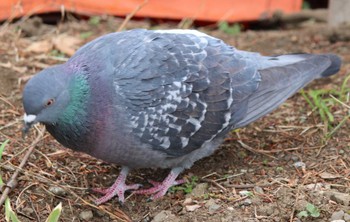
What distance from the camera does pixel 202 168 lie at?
483cm

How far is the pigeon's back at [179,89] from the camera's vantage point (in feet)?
13.6

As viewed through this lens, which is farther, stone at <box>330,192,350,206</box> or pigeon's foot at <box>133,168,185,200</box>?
pigeon's foot at <box>133,168,185,200</box>

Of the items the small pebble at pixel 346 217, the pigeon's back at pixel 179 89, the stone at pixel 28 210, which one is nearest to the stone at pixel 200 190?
the pigeon's back at pixel 179 89

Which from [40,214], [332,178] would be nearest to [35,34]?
[40,214]

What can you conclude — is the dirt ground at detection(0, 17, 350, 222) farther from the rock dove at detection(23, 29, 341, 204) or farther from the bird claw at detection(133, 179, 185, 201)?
the rock dove at detection(23, 29, 341, 204)

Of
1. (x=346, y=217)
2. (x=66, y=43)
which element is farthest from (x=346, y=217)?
(x=66, y=43)

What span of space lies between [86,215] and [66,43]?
102 inches

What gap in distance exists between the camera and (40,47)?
6.29 m

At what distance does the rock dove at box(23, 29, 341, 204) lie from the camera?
398 centimetres

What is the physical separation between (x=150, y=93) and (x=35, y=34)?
295cm

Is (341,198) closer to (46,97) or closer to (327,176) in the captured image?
(327,176)

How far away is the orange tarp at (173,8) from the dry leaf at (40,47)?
50cm

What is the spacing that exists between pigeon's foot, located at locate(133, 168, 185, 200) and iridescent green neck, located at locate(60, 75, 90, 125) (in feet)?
2.82

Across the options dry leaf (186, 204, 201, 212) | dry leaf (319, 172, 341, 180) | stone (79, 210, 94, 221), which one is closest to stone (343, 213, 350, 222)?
dry leaf (319, 172, 341, 180)
